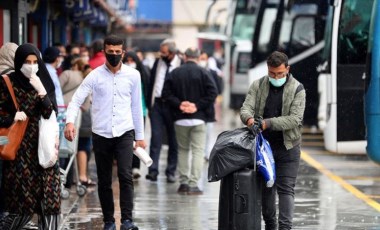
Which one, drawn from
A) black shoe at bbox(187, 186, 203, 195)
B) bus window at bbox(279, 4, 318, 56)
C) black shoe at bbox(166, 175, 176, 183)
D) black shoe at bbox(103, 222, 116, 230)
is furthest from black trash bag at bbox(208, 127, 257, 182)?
bus window at bbox(279, 4, 318, 56)

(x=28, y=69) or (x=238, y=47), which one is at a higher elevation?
(x=28, y=69)

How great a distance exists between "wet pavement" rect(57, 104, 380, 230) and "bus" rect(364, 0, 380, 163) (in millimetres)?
607

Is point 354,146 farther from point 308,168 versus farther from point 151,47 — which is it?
point 151,47

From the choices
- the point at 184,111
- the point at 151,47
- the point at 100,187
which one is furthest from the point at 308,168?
the point at 151,47

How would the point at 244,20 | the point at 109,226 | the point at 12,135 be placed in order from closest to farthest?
the point at 12,135, the point at 109,226, the point at 244,20

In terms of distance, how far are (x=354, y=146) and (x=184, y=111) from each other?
13.6ft

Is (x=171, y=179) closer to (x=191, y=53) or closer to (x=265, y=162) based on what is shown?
(x=191, y=53)

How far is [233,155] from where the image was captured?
10359 millimetres

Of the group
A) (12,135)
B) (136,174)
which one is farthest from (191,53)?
(12,135)

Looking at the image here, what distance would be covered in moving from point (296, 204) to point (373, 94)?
6.10 feet

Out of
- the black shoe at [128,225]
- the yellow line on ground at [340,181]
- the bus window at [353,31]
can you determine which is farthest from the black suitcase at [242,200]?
the bus window at [353,31]

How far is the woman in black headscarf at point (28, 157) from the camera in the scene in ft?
34.1

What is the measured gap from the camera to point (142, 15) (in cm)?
4950

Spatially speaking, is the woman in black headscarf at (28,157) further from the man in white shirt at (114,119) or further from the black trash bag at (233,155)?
the black trash bag at (233,155)
